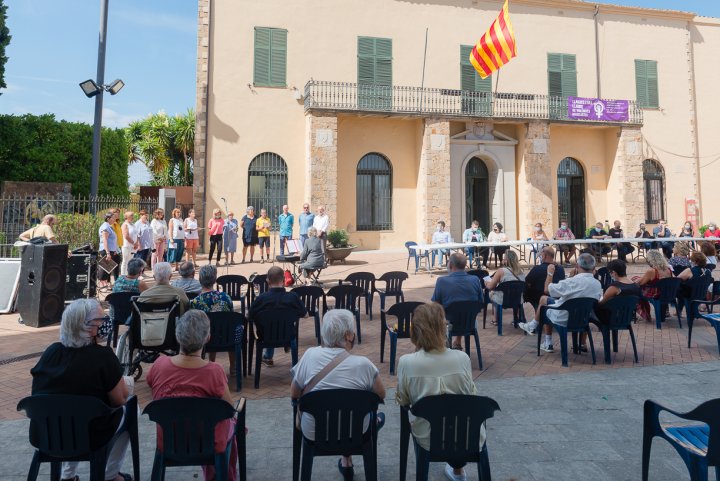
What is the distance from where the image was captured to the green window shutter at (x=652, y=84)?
2019 centimetres

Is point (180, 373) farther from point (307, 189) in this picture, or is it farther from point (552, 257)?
point (307, 189)

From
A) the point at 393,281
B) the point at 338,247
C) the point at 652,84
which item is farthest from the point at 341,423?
the point at 652,84

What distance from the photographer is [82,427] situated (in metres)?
2.40

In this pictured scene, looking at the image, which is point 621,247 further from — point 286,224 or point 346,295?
point 346,295

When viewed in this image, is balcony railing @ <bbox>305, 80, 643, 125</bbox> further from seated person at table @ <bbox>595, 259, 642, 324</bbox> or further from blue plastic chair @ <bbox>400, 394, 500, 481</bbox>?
blue plastic chair @ <bbox>400, 394, 500, 481</bbox>

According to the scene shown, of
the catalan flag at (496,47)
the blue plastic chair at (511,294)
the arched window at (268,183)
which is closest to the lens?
the blue plastic chair at (511,294)

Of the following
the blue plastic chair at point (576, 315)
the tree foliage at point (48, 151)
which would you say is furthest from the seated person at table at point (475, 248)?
the tree foliage at point (48, 151)

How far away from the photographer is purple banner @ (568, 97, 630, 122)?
1845 centimetres

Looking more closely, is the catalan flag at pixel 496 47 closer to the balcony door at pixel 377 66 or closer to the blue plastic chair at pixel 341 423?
the balcony door at pixel 377 66

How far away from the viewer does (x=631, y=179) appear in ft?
62.0

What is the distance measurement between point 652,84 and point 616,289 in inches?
747

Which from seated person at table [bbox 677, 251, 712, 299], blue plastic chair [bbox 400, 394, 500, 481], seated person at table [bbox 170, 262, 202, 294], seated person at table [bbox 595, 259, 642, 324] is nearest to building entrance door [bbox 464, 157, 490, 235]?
seated person at table [bbox 677, 251, 712, 299]

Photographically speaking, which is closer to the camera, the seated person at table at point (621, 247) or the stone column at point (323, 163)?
the seated person at table at point (621, 247)

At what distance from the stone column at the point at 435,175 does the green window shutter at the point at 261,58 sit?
19.4 ft
